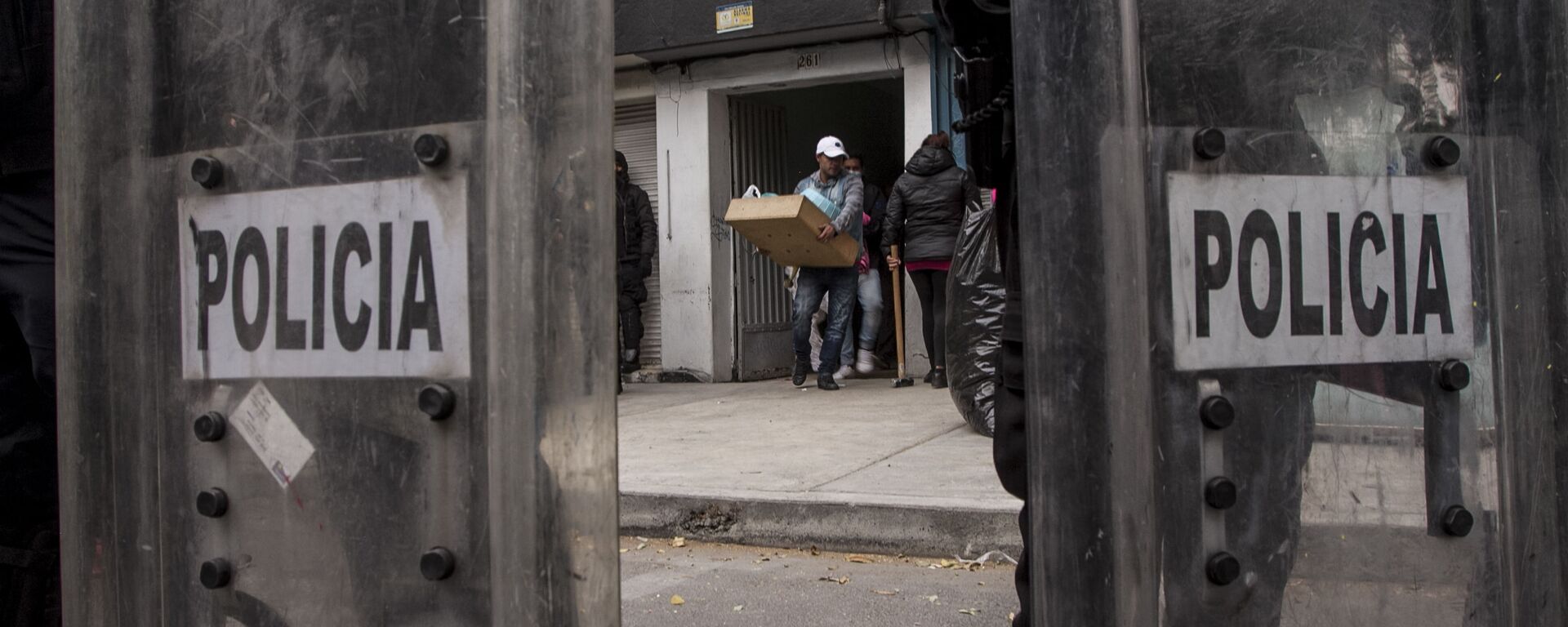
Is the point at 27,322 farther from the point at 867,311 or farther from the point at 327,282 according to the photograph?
the point at 867,311

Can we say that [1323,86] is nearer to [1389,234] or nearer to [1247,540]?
[1389,234]

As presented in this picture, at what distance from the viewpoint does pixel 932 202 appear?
8062 millimetres

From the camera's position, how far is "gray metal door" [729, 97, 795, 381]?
33.5ft

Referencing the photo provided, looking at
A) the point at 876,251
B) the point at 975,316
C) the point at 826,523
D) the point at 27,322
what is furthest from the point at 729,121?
the point at 27,322

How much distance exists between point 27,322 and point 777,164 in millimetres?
9181

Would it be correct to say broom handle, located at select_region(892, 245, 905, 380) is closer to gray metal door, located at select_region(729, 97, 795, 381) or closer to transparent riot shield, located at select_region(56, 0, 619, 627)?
gray metal door, located at select_region(729, 97, 795, 381)

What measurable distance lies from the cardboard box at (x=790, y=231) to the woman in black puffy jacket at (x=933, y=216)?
16.3 inches

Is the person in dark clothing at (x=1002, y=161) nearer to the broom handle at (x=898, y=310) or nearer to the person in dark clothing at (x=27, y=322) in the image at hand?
the person in dark clothing at (x=27, y=322)

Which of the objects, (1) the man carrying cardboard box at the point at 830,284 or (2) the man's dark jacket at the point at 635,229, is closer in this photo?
(1) the man carrying cardboard box at the point at 830,284

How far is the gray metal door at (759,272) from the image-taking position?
10.2m

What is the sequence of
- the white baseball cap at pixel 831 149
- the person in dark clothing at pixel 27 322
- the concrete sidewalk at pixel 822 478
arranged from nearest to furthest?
the person in dark clothing at pixel 27 322 < the concrete sidewalk at pixel 822 478 < the white baseball cap at pixel 831 149

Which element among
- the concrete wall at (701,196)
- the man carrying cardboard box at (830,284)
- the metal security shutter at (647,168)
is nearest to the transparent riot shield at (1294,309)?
the man carrying cardboard box at (830,284)

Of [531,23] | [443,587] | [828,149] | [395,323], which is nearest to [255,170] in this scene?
[395,323]

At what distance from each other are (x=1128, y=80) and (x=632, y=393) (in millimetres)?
8278
